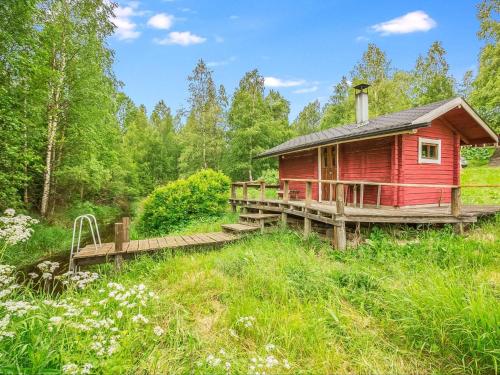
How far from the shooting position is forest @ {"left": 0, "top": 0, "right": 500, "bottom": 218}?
8632mm

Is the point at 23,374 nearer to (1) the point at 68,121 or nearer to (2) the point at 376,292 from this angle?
(2) the point at 376,292

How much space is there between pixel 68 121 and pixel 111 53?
16.4ft

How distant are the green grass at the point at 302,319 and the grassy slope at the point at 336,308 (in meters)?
0.01

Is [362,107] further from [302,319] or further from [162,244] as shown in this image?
[302,319]

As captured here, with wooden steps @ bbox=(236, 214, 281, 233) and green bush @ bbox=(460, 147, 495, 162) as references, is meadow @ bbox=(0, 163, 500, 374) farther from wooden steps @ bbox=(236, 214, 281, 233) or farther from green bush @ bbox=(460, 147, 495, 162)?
green bush @ bbox=(460, 147, 495, 162)

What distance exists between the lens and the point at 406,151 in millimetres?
8266

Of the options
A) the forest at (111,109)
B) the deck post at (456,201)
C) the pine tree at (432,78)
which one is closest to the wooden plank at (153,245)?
the forest at (111,109)

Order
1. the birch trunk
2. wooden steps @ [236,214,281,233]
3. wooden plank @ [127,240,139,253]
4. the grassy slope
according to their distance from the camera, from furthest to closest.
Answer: the birch trunk, wooden steps @ [236,214,281,233], wooden plank @ [127,240,139,253], the grassy slope

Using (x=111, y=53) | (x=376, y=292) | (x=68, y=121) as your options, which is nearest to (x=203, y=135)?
(x=111, y=53)

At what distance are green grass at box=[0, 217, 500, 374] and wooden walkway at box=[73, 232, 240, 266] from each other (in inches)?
26.4

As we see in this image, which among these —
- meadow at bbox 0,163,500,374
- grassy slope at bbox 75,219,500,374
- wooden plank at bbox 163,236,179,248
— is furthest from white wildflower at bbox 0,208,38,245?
wooden plank at bbox 163,236,179,248

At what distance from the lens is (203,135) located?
24.9 m

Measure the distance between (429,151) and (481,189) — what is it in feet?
24.9

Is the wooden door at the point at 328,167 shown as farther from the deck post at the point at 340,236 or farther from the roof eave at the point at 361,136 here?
the deck post at the point at 340,236
